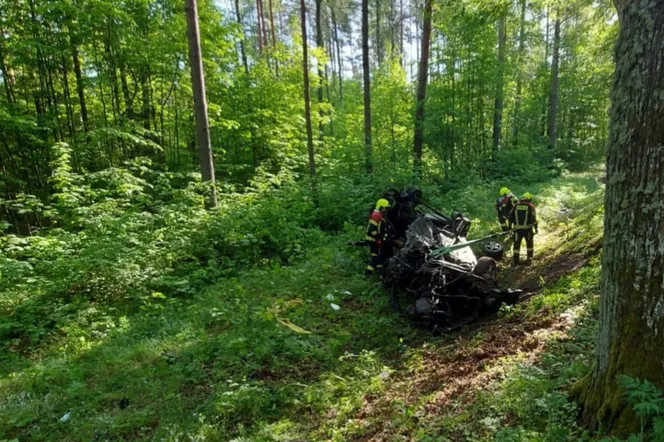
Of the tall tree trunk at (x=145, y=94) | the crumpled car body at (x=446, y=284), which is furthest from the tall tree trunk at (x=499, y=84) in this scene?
the tall tree trunk at (x=145, y=94)

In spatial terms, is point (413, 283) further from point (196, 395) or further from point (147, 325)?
point (147, 325)

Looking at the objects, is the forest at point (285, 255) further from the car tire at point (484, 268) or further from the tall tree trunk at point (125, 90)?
the car tire at point (484, 268)

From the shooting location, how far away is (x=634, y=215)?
2223 mm

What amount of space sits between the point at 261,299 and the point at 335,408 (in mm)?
3348

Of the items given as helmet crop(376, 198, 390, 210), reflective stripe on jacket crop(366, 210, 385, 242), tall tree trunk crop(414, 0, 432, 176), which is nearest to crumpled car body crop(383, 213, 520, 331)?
reflective stripe on jacket crop(366, 210, 385, 242)

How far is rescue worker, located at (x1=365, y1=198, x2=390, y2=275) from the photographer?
796 centimetres

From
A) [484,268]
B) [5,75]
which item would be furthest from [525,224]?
[5,75]

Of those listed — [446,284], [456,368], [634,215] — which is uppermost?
[634,215]

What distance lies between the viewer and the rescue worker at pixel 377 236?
7.96 metres

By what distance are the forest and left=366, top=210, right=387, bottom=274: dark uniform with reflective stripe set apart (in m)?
0.51

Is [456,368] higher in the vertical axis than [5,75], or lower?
lower

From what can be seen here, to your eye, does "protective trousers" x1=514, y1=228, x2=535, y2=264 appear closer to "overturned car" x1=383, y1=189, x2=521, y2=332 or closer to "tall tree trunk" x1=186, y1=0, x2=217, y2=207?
"overturned car" x1=383, y1=189, x2=521, y2=332

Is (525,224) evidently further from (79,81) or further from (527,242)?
(79,81)

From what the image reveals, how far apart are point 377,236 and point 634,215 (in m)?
5.82
